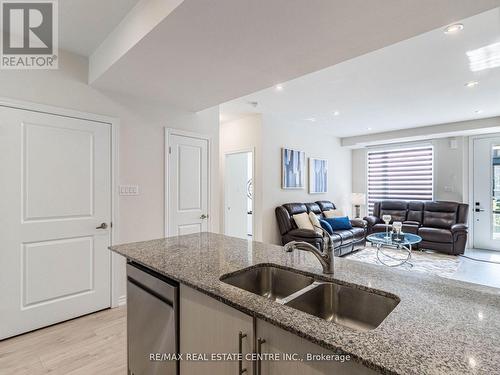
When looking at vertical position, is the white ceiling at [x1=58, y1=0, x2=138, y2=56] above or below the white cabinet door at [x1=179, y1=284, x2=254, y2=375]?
above

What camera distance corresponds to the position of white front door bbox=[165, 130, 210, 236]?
336cm

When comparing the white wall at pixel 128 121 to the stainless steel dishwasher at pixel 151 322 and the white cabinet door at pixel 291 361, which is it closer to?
the stainless steel dishwasher at pixel 151 322

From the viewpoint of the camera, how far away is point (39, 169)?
7.97 ft

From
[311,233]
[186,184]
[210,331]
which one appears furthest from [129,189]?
[311,233]

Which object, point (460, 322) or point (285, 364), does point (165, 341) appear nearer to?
point (285, 364)

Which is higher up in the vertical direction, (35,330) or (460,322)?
(460,322)

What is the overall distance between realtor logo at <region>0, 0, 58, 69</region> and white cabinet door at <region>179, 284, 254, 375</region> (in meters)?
2.30

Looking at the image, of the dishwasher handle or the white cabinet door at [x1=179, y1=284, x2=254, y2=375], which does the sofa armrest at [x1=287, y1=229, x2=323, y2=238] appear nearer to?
the dishwasher handle

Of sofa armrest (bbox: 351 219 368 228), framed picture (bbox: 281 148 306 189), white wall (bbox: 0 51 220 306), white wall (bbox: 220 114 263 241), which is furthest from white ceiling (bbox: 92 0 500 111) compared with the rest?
sofa armrest (bbox: 351 219 368 228)

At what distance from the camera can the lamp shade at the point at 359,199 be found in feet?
22.4

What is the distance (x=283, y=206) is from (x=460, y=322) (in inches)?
164

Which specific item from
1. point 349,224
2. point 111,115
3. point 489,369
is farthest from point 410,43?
point 349,224

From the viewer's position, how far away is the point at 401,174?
6.65 meters

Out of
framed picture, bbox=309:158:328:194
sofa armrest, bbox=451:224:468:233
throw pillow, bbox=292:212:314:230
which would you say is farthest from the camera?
framed picture, bbox=309:158:328:194
